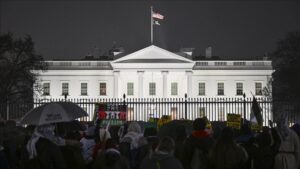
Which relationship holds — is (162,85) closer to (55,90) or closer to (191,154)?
(55,90)

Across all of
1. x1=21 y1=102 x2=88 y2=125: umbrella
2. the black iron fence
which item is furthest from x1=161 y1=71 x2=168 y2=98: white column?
x1=21 y1=102 x2=88 y2=125: umbrella

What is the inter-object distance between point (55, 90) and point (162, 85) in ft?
35.1

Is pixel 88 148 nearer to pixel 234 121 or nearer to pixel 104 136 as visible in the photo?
pixel 104 136

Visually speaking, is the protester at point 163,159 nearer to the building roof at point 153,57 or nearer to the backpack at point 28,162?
the backpack at point 28,162

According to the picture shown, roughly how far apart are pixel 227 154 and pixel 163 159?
4.22ft

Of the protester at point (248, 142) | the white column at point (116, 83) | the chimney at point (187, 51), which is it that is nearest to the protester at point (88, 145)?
the protester at point (248, 142)

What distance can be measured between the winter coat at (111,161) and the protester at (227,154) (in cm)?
137

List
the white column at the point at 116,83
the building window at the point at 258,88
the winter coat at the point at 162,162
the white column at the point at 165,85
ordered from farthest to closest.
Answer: the building window at the point at 258,88 → the white column at the point at 116,83 → the white column at the point at 165,85 → the winter coat at the point at 162,162

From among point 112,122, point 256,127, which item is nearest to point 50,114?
point 256,127

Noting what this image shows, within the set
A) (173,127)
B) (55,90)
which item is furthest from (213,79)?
(173,127)

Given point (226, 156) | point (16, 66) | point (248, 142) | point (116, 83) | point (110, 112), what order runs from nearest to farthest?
1. point (226, 156)
2. point (248, 142)
3. point (110, 112)
4. point (16, 66)
5. point (116, 83)

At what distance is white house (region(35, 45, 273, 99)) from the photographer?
59.7 meters

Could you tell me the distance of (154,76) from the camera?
2392 inches

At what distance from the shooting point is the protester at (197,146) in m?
8.53
